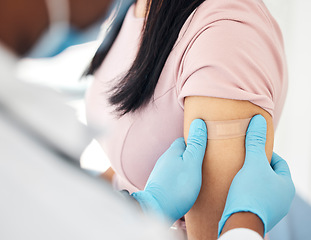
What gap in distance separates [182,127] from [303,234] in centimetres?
64

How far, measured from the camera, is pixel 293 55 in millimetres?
1443

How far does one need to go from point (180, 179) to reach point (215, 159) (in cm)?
9

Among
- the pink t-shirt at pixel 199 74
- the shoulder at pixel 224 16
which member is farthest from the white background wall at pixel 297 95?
the shoulder at pixel 224 16

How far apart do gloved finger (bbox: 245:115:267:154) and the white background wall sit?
0.79 metres

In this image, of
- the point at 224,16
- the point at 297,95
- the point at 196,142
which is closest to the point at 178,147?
the point at 196,142

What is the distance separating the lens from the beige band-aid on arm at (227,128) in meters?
0.70

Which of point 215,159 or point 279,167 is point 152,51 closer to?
point 215,159

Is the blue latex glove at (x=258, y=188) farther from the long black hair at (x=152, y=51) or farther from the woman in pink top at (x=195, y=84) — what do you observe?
the long black hair at (x=152, y=51)

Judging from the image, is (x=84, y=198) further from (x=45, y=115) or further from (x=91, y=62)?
(x=91, y=62)

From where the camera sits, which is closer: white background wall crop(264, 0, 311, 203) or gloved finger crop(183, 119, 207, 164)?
gloved finger crop(183, 119, 207, 164)

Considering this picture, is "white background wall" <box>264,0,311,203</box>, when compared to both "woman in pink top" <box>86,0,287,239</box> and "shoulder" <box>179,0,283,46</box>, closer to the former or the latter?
"woman in pink top" <box>86,0,287,239</box>

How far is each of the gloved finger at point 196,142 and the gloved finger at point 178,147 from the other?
3 centimetres

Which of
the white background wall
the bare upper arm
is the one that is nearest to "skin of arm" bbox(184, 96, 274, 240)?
the bare upper arm

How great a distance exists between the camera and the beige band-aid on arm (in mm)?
696
